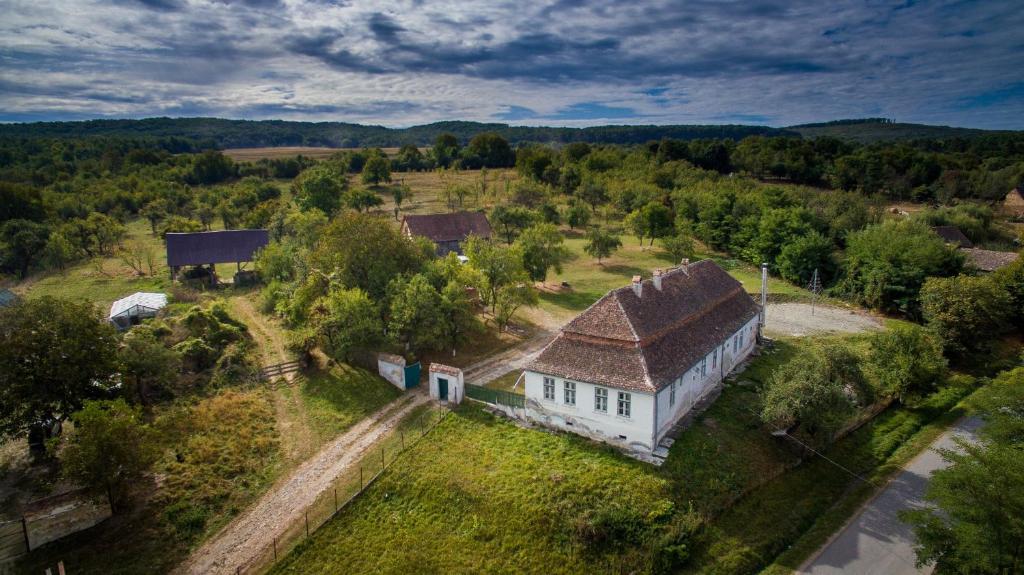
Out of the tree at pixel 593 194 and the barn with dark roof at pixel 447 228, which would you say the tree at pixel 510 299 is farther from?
the tree at pixel 593 194

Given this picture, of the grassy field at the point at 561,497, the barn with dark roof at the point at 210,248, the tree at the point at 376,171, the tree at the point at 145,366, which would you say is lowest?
the grassy field at the point at 561,497

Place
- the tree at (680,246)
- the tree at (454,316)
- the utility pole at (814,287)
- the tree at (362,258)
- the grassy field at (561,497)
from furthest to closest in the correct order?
the tree at (680,246), the utility pole at (814,287), the tree at (362,258), the tree at (454,316), the grassy field at (561,497)

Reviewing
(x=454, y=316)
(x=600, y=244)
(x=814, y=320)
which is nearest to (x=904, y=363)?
(x=814, y=320)

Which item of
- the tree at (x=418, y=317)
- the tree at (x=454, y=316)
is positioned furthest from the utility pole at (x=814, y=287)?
the tree at (x=418, y=317)

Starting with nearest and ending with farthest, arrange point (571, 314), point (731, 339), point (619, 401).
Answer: point (619, 401), point (731, 339), point (571, 314)

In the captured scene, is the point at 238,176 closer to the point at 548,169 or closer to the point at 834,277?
the point at 548,169

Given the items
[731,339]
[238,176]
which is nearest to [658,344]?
[731,339]

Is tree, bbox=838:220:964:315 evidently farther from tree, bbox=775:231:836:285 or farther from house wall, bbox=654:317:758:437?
house wall, bbox=654:317:758:437

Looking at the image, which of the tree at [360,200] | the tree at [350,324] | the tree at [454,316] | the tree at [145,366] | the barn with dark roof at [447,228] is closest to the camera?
the tree at [145,366]

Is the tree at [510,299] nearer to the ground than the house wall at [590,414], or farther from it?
farther from it
